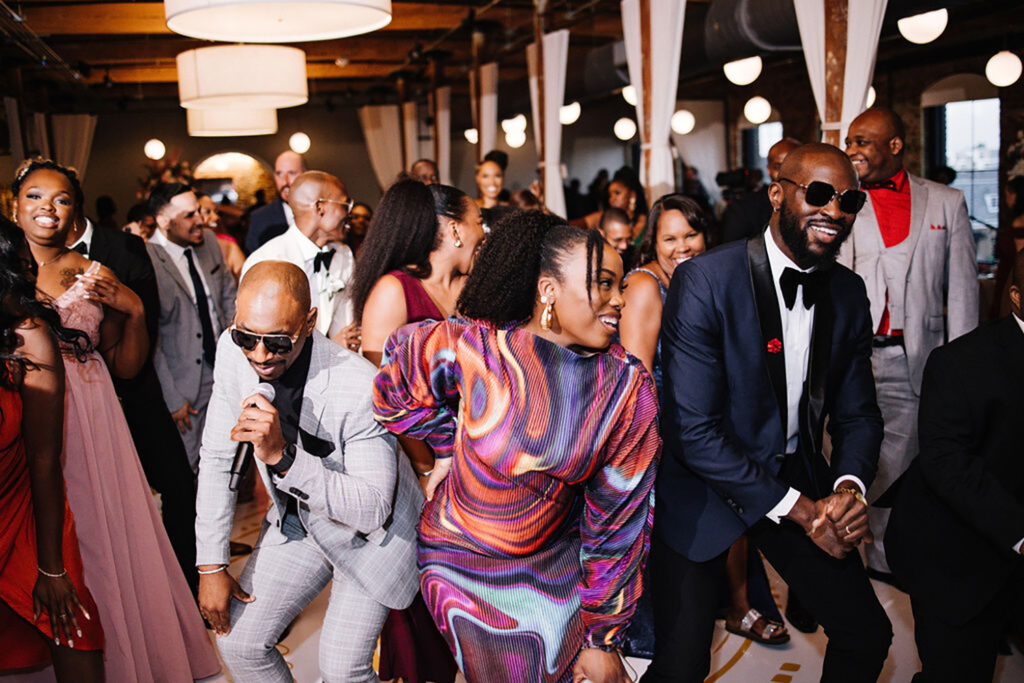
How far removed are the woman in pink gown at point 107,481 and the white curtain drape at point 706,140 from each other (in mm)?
14599

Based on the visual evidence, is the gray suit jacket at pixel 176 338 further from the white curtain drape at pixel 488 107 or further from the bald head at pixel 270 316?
the white curtain drape at pixel 488 107

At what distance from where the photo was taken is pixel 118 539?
9.14 feet

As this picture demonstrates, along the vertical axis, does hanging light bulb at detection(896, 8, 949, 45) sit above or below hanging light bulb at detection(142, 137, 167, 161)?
below

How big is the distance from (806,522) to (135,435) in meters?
2.51

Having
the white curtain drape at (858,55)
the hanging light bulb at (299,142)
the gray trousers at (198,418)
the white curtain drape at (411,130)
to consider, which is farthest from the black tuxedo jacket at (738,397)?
the hanging light bulb at (299,142)

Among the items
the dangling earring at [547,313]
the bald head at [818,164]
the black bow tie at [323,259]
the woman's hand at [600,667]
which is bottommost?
the woman's hand at [600,667]

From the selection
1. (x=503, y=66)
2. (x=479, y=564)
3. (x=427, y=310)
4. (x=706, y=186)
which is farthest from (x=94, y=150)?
(x=479, y=564)

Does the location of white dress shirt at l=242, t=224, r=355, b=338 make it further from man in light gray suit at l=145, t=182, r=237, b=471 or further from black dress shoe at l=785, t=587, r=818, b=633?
black dress shoe at l=785, t=587, r=818, b=633

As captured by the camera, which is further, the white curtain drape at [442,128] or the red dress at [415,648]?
the white curtain drape at [442,128]

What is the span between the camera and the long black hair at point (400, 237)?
2.98 m

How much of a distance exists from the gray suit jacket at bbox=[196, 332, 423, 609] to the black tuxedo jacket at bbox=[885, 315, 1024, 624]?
4.35 ft

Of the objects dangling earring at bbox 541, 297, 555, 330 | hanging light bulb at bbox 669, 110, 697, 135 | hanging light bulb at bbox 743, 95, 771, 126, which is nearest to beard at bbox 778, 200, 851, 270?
dangling earring at bbox 541, 297, 555, 330

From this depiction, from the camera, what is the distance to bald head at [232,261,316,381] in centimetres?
213

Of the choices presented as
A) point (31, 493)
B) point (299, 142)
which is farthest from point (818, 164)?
point (299, 142)
